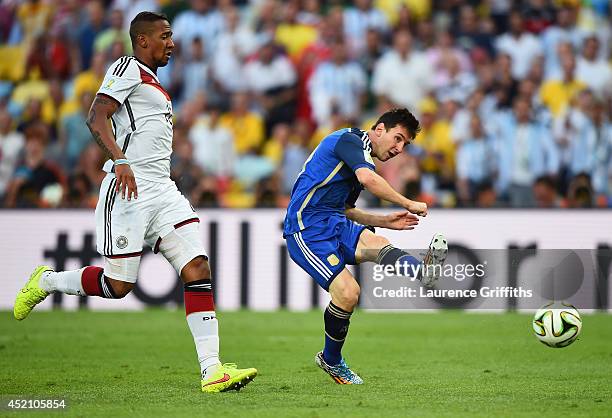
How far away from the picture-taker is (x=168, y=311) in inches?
612

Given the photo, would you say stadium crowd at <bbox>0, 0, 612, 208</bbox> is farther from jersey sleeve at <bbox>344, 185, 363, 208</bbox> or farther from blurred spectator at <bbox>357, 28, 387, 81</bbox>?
jersey sleeve at <bbox>344, 185, 363, 208</bbox>

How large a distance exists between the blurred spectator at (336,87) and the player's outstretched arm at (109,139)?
1061 centimetres

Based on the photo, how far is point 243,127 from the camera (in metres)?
18.7

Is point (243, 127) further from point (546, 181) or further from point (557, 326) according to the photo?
point (557, 326)

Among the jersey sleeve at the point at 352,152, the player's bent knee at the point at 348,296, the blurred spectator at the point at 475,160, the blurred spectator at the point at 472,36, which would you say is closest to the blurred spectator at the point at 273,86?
the blurred spectator at the point at 472,36

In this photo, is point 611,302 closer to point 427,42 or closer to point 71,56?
point 427,42

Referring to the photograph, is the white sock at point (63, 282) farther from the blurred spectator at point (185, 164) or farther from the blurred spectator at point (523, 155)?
the blurred spectator at point (523, 155)

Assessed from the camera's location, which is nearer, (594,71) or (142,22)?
(142,22)

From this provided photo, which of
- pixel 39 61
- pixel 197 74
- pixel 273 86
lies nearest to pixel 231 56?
pixel 197 74

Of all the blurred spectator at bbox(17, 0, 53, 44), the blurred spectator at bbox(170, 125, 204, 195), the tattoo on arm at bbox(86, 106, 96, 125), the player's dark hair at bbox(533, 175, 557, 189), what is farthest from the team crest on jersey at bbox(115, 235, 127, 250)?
the blurred spectator at bbox(17, 0, 53, 44)

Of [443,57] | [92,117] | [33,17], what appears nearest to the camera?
[92,117]

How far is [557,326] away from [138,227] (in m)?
3.27

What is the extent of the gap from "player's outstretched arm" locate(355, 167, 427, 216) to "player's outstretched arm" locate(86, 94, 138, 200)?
164cm

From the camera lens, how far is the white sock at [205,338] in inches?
322
